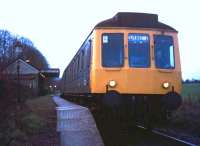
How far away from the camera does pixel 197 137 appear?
1473 cm

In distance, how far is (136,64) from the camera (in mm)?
14078

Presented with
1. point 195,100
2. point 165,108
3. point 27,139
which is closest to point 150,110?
point 165,108

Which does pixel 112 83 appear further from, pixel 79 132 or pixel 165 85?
pixel 79 132

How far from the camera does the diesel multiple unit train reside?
1377 cm

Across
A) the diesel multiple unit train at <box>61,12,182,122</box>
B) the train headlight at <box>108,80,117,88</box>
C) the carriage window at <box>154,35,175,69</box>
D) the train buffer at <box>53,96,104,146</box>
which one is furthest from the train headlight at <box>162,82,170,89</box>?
the train buffer at <box>53,96,104,146</box>

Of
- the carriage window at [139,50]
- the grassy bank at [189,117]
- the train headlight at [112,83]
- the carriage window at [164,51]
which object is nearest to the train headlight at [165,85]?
the carriage window at [164,51]

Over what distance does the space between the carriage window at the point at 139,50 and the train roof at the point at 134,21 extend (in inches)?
13.5

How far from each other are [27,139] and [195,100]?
38.0 ft

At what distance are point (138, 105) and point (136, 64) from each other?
1.21 metres

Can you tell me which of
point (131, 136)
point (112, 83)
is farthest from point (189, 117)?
point (112, 83)

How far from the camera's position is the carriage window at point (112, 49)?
14.0m

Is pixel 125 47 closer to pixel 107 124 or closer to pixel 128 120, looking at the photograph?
pixel 128 120

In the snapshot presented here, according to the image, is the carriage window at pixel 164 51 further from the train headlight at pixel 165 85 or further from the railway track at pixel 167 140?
the railway track at pixel 167 140

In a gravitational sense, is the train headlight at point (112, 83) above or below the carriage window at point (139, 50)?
below
